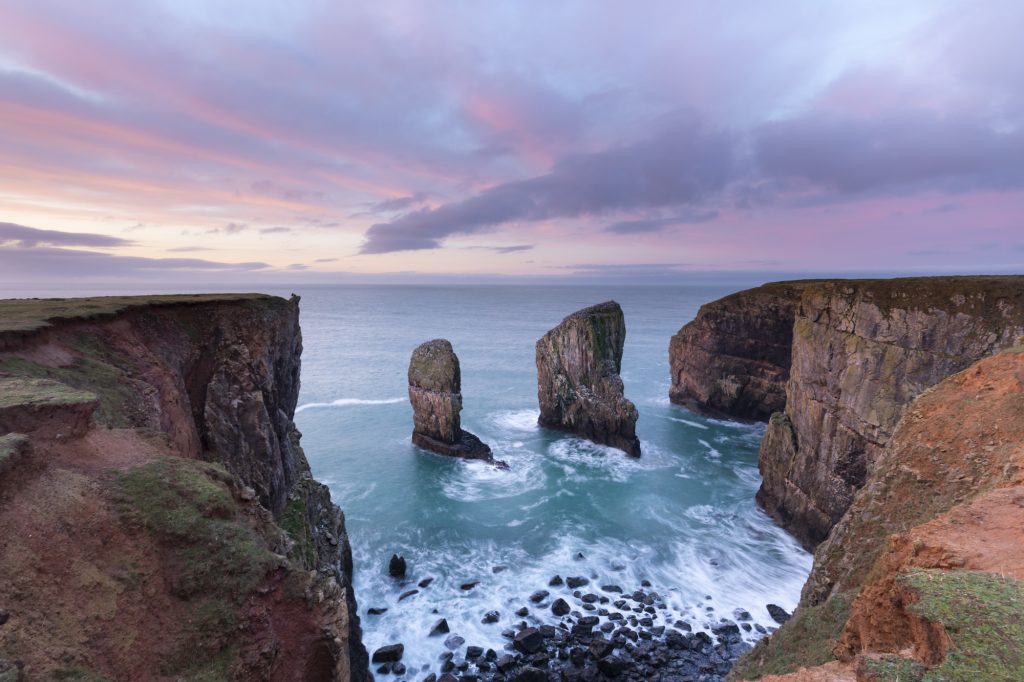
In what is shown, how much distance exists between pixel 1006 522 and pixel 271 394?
2027 cm

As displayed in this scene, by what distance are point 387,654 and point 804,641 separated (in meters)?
14.4

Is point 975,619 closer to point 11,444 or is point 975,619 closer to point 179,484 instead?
point 179,484

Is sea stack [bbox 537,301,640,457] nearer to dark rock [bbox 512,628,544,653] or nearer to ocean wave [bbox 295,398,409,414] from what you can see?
ocean wave [bbox 295,398,409,414]

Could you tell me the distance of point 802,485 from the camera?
1002 inches

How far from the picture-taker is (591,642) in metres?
17.7

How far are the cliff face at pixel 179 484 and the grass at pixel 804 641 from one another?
359 inches

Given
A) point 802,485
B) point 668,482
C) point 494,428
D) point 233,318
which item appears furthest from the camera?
point 494,428

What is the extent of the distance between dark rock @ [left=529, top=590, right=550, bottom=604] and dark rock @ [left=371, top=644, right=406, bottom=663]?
605 centimetres

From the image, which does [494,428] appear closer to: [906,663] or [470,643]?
[470,643]

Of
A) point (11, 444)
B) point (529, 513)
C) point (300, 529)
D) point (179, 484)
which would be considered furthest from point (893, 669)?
point (529, 513)

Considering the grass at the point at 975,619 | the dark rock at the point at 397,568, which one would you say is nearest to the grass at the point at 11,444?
the grass at the point at 975,619

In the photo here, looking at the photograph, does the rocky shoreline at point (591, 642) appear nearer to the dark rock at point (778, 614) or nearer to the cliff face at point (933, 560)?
the dark rock at point (778, 614)

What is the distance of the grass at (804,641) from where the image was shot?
30.8 ft

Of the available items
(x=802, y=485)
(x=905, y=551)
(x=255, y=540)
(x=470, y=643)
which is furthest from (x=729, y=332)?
(x=255, y=540)
